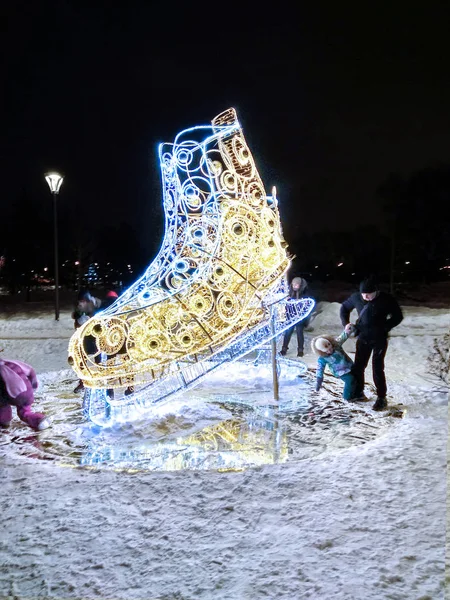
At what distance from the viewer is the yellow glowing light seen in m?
5.55

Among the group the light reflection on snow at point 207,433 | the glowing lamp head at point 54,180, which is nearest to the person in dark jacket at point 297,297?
the light reflection on snow at point 207,433

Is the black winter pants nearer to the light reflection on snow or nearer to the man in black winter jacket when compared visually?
the man in black winter jacket

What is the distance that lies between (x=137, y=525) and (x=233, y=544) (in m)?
0.68

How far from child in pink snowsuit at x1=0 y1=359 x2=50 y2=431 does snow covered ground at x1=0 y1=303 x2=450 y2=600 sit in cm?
15

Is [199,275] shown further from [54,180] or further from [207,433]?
[54,180]

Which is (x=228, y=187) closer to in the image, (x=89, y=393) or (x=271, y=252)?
(x=271, y=252)

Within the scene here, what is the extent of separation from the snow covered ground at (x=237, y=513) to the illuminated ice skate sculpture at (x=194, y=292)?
55 cm

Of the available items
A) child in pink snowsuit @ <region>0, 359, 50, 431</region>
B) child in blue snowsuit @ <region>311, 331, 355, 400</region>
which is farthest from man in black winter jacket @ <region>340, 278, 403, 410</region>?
child in pink snowsuit @ <region>0, 359, 50, 431</region>

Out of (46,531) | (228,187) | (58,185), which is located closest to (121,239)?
(58,185)

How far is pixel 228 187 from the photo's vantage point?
20.5ft

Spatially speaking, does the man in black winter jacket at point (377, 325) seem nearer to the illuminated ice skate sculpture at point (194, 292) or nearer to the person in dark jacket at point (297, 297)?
the illuminated ice skate sculpture at point (194, 292)

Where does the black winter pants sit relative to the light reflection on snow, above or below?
above

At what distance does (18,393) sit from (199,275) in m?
2.37

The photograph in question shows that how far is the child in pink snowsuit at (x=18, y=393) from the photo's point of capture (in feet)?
17.6
